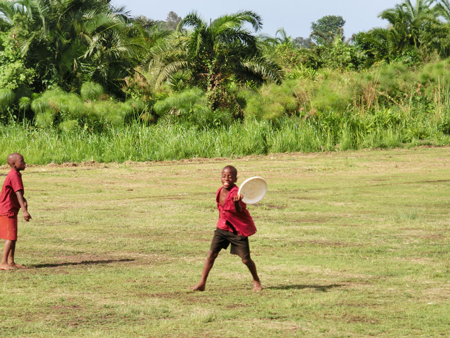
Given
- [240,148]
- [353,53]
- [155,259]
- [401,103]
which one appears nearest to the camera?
[155,259]

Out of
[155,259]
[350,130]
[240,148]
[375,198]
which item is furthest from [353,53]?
[155,259]

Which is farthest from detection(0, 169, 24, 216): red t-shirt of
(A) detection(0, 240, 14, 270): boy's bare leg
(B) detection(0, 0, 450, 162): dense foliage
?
(B) detection(0, 0, 450, 162): dense foliage

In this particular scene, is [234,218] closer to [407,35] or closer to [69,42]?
[69,42]

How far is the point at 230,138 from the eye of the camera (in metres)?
23.0

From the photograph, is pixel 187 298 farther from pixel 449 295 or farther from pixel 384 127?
pixel 384 127

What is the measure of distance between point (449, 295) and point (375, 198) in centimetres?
728

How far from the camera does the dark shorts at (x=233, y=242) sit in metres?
6.34

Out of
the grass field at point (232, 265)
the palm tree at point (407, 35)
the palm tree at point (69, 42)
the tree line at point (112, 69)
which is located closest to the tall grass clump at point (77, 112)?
the tree line at point (112, 69)

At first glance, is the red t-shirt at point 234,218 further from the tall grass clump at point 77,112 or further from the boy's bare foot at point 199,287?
the tall grass clump at point 77,112

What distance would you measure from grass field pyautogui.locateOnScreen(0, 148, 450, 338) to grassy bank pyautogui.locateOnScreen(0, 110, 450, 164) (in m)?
5.81

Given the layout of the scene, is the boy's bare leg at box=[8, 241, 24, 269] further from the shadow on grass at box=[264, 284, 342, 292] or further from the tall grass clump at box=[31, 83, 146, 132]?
the tall grass clump at box=[31, 83, 146, 132]

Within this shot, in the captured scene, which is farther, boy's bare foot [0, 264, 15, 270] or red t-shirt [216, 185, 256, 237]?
boy's bare foot [0, 264, 15, 270]

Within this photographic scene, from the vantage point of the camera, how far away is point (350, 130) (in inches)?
966

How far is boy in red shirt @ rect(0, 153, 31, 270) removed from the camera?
296 inches
